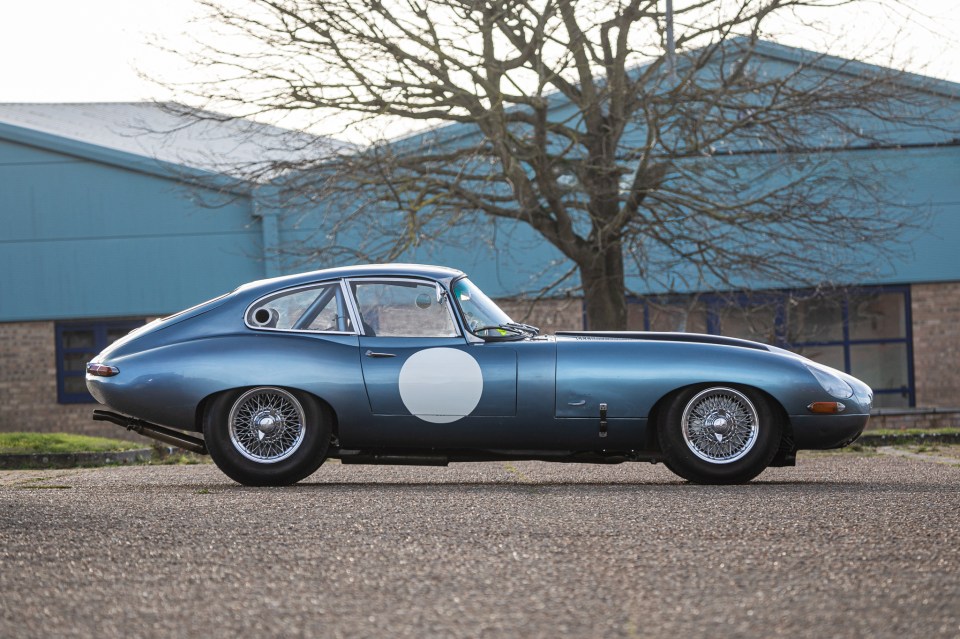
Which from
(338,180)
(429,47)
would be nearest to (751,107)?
(429,47)

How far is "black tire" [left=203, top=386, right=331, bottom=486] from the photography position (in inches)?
306

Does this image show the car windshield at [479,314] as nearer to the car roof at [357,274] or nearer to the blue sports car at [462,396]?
the blue sports car at [462,396]

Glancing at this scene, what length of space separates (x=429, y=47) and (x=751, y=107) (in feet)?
12.2

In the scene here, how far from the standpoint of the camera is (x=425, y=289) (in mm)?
8094

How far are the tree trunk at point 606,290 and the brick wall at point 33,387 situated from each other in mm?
11057

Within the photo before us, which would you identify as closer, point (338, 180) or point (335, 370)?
point (335, 370)

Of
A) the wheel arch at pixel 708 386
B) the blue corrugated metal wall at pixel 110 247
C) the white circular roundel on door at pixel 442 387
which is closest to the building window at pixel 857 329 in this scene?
the blue corrugated metal wall at pixel 110 247

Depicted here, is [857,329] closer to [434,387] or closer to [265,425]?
[434,387]

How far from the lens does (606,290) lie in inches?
613

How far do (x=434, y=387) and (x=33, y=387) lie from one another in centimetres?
1756

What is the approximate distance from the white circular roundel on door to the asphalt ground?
19.0 inches

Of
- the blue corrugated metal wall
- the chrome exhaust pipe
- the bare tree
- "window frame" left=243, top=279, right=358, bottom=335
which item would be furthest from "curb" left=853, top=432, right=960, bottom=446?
the blue corrugated metal wall

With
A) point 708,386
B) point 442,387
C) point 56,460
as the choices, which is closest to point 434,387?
point 442,387

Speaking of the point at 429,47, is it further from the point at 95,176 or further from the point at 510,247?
the point at 95,176
